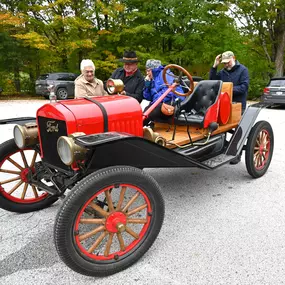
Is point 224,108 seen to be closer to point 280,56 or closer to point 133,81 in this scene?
point 133,81

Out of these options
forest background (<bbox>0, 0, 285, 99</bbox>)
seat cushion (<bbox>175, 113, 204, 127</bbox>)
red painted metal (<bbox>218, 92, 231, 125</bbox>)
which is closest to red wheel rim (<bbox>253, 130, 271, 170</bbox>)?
red painted metal (<bbox>218, 92, 231, 125</bbox>)

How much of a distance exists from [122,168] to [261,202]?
6.34 feet

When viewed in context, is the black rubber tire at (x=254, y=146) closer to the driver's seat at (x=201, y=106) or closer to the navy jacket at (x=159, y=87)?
the driver's seat at (x=201, y=106)

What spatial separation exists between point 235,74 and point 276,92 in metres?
8.29

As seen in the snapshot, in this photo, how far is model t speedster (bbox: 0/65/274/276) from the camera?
6.47ft

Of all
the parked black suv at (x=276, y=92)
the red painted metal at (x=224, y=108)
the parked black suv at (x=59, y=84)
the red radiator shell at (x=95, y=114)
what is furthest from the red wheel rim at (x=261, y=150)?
the parked black suv at (x=59, y=84)

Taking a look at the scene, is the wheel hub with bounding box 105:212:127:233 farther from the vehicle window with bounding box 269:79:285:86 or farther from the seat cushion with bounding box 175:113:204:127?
the vehicle window with bounding box 269:79:285:86

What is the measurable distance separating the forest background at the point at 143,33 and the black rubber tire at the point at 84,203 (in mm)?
14190

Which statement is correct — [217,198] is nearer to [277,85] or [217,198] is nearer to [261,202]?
[261,202]

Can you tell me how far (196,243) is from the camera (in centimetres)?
249

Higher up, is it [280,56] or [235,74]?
[280,56]

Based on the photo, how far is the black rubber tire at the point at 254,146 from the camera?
3.72 meters

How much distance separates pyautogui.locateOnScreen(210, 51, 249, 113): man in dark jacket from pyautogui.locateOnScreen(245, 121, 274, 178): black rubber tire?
0.62m

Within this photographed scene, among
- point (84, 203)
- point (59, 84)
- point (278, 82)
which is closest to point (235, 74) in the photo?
point (84, 203)
